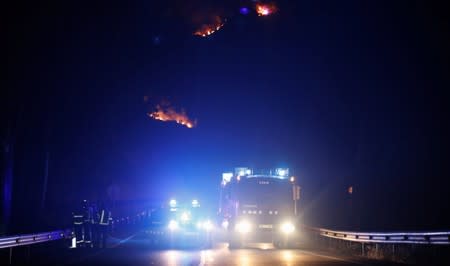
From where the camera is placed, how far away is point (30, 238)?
20.0 meters

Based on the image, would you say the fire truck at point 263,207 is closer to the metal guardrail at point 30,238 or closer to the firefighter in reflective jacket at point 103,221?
the firefighter in reflective jacket at point 103,221

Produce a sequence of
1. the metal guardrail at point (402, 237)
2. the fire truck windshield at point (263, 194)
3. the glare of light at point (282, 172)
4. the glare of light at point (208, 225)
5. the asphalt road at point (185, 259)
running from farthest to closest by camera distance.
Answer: the glare of light at point (282, 172) < the glare of light at point (208, 225) < the fire truck windshield at point (263, 194) < the asphalt road at point (185, 259) < the metal guardrail at point (402, 237)

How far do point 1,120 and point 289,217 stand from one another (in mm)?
13209

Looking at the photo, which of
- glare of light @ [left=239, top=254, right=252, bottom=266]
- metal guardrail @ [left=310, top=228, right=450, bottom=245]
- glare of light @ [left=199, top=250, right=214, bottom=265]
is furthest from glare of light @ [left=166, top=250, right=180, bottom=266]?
metal guardrail @ [left=310, top=228, right=450, bottom=245]

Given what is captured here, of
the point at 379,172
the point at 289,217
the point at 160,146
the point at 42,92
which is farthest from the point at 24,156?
the point at 160,146

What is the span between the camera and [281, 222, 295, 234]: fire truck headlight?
28562mm

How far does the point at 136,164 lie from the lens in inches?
3873

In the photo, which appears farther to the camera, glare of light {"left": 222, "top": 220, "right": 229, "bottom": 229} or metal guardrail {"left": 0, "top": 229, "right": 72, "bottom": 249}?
glare of light {"left": 222, "top": 220, "right": 229, "bottom": 229}

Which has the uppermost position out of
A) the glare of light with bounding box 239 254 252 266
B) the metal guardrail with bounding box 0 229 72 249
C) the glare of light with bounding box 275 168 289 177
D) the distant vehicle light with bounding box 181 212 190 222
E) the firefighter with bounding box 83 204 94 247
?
the glare of light with bounding box 275 168 289 177

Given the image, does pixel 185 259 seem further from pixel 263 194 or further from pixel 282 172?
pixel 282 172

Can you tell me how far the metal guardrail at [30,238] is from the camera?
1791cm

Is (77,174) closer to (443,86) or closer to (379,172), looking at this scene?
(379,172)

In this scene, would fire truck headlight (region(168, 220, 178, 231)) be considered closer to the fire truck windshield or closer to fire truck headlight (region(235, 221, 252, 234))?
fire truck headlight (region(235, 221, 252, 234))

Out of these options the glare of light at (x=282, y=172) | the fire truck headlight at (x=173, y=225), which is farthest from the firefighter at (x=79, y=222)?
the glare of light at (x=282, y=172)
